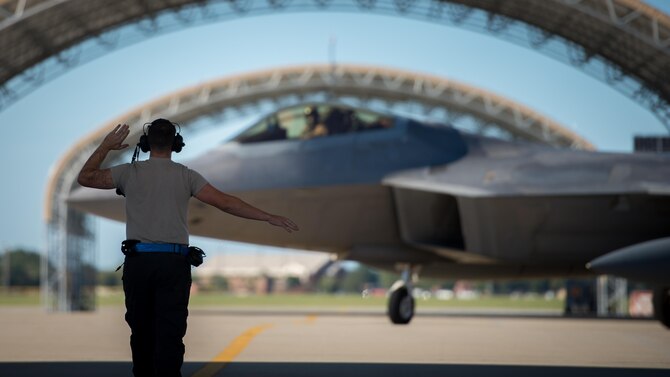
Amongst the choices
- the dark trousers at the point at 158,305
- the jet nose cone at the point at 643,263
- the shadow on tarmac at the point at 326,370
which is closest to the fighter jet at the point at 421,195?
the jet nose cone at the point at 643,263

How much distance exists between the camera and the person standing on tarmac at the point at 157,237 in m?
5.58

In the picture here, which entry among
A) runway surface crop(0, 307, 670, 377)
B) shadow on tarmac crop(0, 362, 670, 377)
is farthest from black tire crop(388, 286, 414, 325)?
shadow on tarmac crop(0, 362, 670, 377)

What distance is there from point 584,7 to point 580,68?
4.29 metres

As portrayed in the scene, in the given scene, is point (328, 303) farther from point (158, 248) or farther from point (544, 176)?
point (158, 248)

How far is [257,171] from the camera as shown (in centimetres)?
1538


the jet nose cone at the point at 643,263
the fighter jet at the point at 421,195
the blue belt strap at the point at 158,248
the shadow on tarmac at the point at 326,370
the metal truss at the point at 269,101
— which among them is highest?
the metal truss at the point at 269,101

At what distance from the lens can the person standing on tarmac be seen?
5578mm

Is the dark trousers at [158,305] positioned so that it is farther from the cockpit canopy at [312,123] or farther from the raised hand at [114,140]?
the cockpit canopy at [312,123]

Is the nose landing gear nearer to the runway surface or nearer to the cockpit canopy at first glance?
the runway surface

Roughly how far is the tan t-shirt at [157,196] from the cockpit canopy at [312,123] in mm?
9999

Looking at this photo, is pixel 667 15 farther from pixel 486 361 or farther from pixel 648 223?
pixel 486 361

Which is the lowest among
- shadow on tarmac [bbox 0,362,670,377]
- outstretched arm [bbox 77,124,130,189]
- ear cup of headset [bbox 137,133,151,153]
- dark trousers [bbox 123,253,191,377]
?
shadow on tarmac [bbox 0,362,670,377]

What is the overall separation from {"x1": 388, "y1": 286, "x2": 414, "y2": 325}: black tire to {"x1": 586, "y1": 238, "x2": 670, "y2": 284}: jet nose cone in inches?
229

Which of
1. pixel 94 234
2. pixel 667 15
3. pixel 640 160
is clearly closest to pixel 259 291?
pixel 94 234
